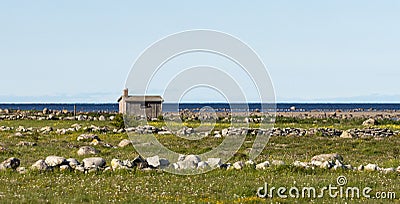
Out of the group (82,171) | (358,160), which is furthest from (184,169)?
(358,160)

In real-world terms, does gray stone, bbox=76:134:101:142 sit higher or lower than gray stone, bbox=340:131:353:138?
higher

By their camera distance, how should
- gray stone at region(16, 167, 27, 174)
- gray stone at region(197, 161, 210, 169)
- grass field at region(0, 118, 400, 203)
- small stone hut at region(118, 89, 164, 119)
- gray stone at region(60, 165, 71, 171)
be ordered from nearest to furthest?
grass field at region(0, 118, 400, 203), gray stone at region(16, 167, 27, 174), gray stone at region(60, 165, 71, 171), gray stone at region(197, 161, 210, 169), small stone hut at region(118, 89, 164, 119)

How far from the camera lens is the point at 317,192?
17.9 m

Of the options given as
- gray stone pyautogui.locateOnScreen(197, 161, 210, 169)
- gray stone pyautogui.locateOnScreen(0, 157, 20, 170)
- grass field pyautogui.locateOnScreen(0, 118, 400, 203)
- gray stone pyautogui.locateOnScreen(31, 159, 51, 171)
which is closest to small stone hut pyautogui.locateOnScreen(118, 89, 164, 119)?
grass field pyautogui.locateOnScreen(0, 118, 400, 203)

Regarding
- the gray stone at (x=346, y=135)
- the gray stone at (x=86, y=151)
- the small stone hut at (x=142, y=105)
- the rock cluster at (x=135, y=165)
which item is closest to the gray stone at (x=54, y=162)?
the rock cluster at (x=135, y=165)

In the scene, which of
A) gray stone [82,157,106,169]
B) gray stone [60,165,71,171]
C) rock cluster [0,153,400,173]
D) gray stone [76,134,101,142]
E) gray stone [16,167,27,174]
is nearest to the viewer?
gray stone [16,167,27,174]

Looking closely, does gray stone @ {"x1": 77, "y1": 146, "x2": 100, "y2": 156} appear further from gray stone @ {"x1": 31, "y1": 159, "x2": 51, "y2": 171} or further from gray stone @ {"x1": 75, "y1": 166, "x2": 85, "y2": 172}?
gray stone @ {"x1": 31, "y1": 159, "x2": 51, "y2": 171}

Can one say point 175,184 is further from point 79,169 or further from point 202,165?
point 79,169

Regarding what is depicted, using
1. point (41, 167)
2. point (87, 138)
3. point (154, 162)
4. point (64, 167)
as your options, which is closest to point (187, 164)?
point (154, 162)

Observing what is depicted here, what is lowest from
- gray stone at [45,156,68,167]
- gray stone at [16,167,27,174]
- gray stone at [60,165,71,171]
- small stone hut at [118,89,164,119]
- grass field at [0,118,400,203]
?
grass field at [0,118,400,203]

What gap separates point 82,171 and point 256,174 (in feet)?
18.7

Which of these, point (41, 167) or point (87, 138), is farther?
point (87, 138)

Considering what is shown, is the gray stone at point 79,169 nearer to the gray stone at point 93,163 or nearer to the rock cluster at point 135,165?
the rock cluster at point 135,165

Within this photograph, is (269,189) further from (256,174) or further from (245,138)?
(245,138)
